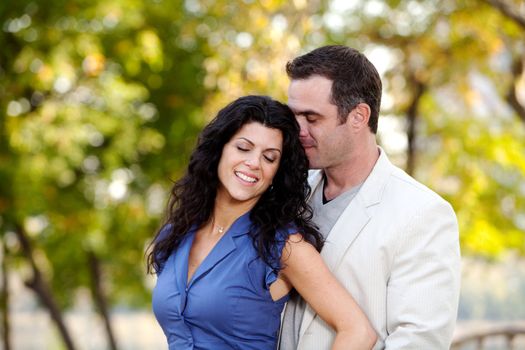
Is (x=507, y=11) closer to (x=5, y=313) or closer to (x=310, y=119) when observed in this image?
(x=310, y=119)

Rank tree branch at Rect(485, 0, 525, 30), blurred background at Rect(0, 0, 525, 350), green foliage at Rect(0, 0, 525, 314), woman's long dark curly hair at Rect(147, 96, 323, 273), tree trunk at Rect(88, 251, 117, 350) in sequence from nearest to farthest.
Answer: woman's long dark curly hair at Rect(147, 96, 323, 273) → tree branch at Rect(485, 0, 525, 30) → green foliage at Rect(0, 0, 525, 314) → blurred background at Rect(0, 0, 525, 350) → tree trunk at Rect(88, 251, 117, 350)

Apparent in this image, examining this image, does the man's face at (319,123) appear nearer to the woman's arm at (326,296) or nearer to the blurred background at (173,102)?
the woman's arm at (326,296)

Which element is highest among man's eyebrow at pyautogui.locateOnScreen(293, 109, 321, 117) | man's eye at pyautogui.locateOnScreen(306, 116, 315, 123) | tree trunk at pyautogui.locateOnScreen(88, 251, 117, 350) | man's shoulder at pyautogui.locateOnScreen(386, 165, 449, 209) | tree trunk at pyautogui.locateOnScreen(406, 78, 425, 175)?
man's eyebrow at pyautogui.locateOnScreen(293, 109, 321, 117)

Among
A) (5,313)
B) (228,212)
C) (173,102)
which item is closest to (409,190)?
(228,212)

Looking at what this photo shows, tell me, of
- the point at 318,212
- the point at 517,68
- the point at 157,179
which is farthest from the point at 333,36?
the point at 318,212

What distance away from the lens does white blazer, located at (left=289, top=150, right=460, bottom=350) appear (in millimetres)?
2912

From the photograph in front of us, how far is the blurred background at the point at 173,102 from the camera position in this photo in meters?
9.90

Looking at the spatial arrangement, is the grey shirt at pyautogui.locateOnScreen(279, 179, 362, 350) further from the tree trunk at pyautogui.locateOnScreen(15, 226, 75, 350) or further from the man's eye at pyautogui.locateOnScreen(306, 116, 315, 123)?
the tree trunk at pyautogui.locateOnScreen(15, 226, 75, 350)

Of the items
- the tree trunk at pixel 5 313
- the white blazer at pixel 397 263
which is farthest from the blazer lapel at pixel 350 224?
the tree trunk at pixel 5 313

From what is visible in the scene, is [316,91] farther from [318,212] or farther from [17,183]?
[17,183]

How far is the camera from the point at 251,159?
3.10 metres

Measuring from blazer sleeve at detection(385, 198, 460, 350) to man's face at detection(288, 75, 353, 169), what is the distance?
0.43 metres

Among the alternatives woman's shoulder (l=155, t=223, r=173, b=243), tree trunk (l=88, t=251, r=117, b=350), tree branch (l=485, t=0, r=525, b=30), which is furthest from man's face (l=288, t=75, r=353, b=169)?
tree trunk (l=88, t=251, r=117, b=350)

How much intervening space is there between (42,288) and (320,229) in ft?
34.3
